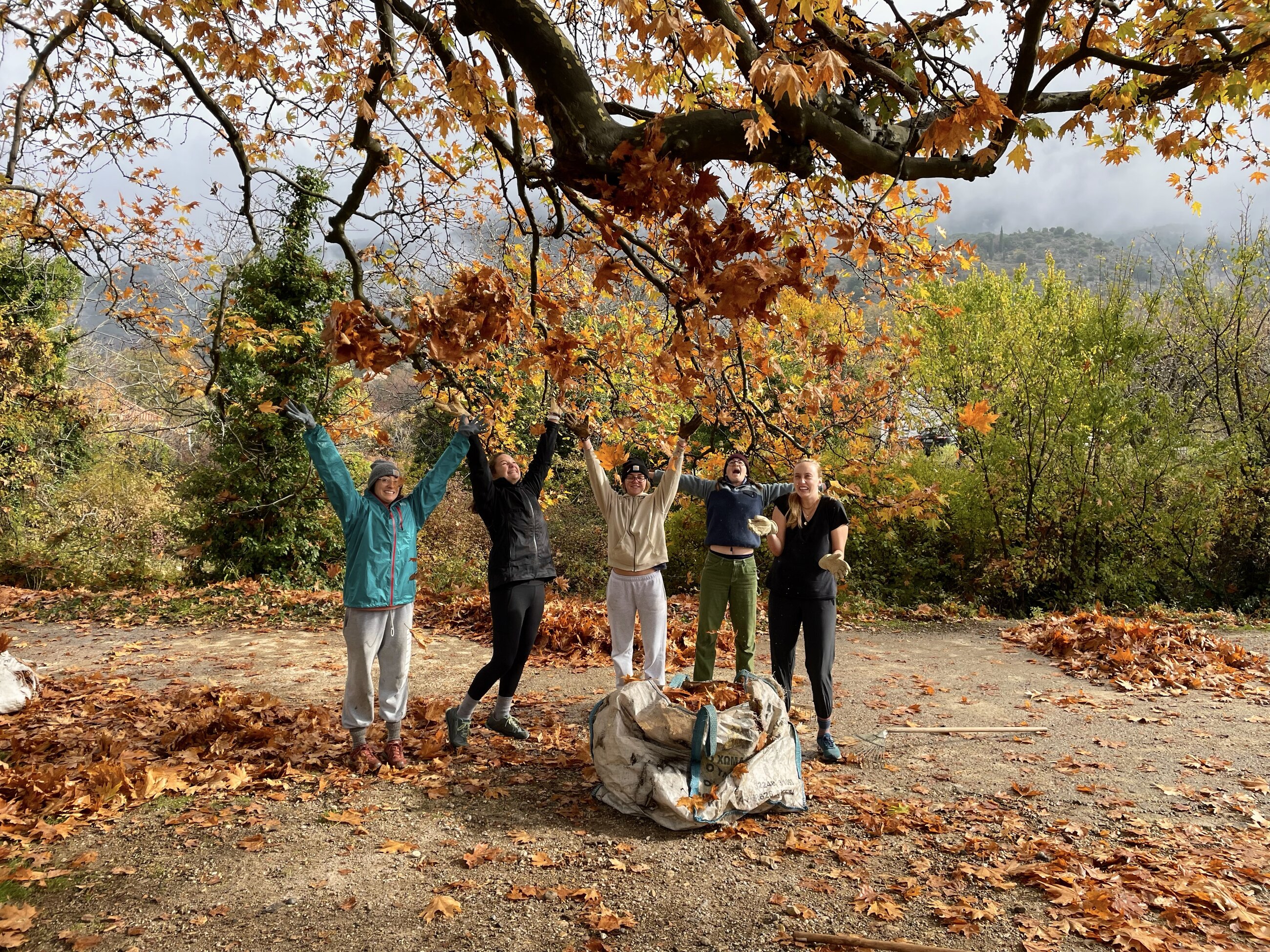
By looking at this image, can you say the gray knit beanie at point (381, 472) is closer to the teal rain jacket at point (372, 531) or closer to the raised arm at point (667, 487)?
the teal rain jacket at point (372, 531)

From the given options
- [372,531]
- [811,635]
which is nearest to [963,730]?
[811,635]

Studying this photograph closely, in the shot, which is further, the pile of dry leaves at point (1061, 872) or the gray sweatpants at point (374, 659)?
the gray sweatpants at point (374, 659)

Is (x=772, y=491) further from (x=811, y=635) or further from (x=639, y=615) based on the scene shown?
(x=639, y=615)

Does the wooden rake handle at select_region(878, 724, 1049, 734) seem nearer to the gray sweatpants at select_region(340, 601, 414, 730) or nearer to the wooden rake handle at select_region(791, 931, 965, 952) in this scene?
the wooden rake handle at select_region(791, 931, 965, 952)

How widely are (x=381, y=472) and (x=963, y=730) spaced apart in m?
4.65

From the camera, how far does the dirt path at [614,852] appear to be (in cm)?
298

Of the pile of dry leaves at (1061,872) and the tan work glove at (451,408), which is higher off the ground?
the tan work glove at (451,408)

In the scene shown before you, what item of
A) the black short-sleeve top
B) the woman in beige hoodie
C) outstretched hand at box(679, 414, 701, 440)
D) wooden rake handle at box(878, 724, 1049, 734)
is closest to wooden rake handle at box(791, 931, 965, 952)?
the black short-sleeve top

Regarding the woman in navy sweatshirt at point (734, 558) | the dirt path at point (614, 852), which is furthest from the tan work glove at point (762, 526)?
the dirt path at point (614, 852)

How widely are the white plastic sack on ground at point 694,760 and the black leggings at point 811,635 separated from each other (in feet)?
1.90

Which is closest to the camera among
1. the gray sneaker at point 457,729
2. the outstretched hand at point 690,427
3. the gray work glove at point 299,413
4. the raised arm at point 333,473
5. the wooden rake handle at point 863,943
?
the wooden rake handle at point 863,943

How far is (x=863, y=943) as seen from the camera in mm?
2879

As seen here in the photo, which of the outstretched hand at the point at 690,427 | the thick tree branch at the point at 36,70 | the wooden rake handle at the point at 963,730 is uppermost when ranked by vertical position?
the thick tree branch at the point at 36,70

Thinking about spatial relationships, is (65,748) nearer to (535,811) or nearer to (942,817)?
(535,811)
